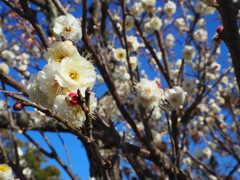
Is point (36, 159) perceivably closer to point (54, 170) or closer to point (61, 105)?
point (54, 170)

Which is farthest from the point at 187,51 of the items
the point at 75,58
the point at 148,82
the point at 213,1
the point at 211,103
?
the point at 211,103

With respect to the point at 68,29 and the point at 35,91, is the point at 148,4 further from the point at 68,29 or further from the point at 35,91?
the point at 35,91

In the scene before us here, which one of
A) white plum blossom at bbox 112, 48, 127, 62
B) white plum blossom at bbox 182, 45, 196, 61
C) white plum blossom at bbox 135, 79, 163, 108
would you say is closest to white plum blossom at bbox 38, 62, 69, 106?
white plum blossom at bbox 135, 79, 163, 108

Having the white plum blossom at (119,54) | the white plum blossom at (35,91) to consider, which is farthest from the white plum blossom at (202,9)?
the white plum blossom at (35,91)

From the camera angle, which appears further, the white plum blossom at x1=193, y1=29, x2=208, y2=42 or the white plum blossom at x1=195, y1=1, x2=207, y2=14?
the white plum blossom at x1=193, y1=29, x2=208, y2=42

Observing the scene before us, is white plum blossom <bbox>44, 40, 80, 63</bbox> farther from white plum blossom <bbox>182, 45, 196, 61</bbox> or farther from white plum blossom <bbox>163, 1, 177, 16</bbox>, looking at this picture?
white plum blossom <bbox>163, 1, 177, 16</bbox>

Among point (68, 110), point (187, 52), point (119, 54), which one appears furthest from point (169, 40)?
point (68, 110)
